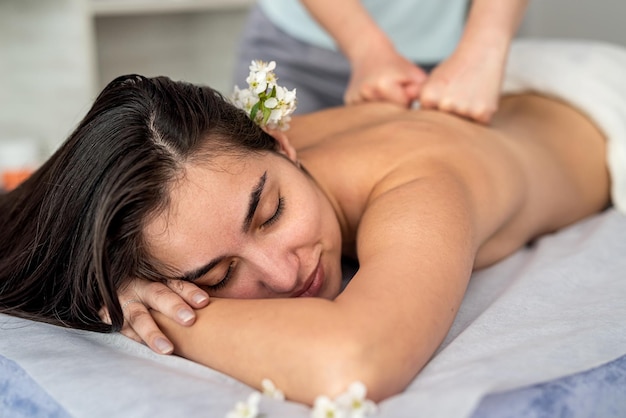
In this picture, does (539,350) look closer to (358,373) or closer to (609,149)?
(358,373)

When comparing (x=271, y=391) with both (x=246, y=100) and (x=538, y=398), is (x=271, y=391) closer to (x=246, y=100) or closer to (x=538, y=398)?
(x=538, y=398)

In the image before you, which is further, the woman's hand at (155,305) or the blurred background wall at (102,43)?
the blurred background wall at (102,43)

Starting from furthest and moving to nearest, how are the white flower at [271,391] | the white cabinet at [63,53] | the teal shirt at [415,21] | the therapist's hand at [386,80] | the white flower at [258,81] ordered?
the white cabinet at [63,53]
the teal shirt at [415,21]
the therapist's hand at [386,80]
the white flower at [258,81]
the white flower at [271,391]

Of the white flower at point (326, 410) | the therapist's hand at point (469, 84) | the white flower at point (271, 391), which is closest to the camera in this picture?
the white flower at point (326, 410)

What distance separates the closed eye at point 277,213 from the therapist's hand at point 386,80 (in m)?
0.62

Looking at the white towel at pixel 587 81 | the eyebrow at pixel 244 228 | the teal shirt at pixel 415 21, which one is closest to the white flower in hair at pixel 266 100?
the eyebrow at pixel 244 228

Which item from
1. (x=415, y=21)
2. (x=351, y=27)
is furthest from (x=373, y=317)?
(x=415, y=21)

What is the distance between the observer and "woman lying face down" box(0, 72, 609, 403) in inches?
43.6

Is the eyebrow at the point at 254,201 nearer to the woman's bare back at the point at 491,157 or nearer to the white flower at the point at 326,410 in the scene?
the woman's bare back at the point at 491,157

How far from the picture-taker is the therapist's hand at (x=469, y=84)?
178 cm

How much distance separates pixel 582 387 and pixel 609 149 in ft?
3.32

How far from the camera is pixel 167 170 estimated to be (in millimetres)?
1267

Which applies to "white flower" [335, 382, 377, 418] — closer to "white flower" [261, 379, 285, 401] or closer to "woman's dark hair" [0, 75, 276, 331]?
"white flower" [261, 379, 285, 401]

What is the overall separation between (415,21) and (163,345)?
5.04 feet
